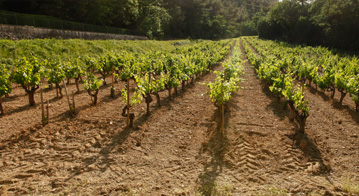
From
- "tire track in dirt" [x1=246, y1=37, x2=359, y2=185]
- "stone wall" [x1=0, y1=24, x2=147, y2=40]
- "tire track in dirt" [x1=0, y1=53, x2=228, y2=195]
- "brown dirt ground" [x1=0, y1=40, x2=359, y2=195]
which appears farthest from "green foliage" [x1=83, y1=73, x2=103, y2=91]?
"stone wall" [x1=0, y1=24, x2=147, y2=40]

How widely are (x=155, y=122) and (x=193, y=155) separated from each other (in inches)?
97.0

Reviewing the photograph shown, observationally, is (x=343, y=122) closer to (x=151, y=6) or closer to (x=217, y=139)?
(x=217, y=139)

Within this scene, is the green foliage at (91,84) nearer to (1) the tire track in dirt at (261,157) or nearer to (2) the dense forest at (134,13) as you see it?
(1) the tire track in dirt at (261,157)

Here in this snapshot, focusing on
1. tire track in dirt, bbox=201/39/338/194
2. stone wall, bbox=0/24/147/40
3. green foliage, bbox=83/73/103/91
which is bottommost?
tire track in dirt, bbox=201/39/338/194

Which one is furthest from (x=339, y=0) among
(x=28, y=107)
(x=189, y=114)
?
(x=28, y=107)

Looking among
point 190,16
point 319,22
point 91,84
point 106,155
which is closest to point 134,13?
point 319,22

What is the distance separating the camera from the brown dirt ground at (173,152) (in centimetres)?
498

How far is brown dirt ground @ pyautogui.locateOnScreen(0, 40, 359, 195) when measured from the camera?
16.3 feet

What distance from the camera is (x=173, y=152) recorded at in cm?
632

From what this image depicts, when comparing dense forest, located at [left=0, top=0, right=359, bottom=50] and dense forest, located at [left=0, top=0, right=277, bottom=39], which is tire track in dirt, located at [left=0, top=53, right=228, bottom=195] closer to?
dense forest, located at [left=0, top=0, right=359, bottom=50]

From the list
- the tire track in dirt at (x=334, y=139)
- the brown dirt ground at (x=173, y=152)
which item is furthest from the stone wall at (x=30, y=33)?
the tire track in dirt at (x=334, y=139)

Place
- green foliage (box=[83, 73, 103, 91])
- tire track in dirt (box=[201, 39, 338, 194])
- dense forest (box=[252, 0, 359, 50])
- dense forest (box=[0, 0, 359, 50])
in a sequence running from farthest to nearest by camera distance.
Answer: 1. dense forest (box=[252, 0, 359, 50])
2. dense forest (box=[0, 0, 359, 50])
3. green foliage (box=[83, 73, 103, 91])
4. tire track in dirt (box=[201, 39, 338, 194])

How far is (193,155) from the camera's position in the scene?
6191 mm

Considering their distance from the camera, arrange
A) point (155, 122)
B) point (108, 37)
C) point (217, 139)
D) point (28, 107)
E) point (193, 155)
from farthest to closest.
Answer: point (108, 37) → point (28, 107) → point (155, 122) → point (217, 139) → point (193, 155)
